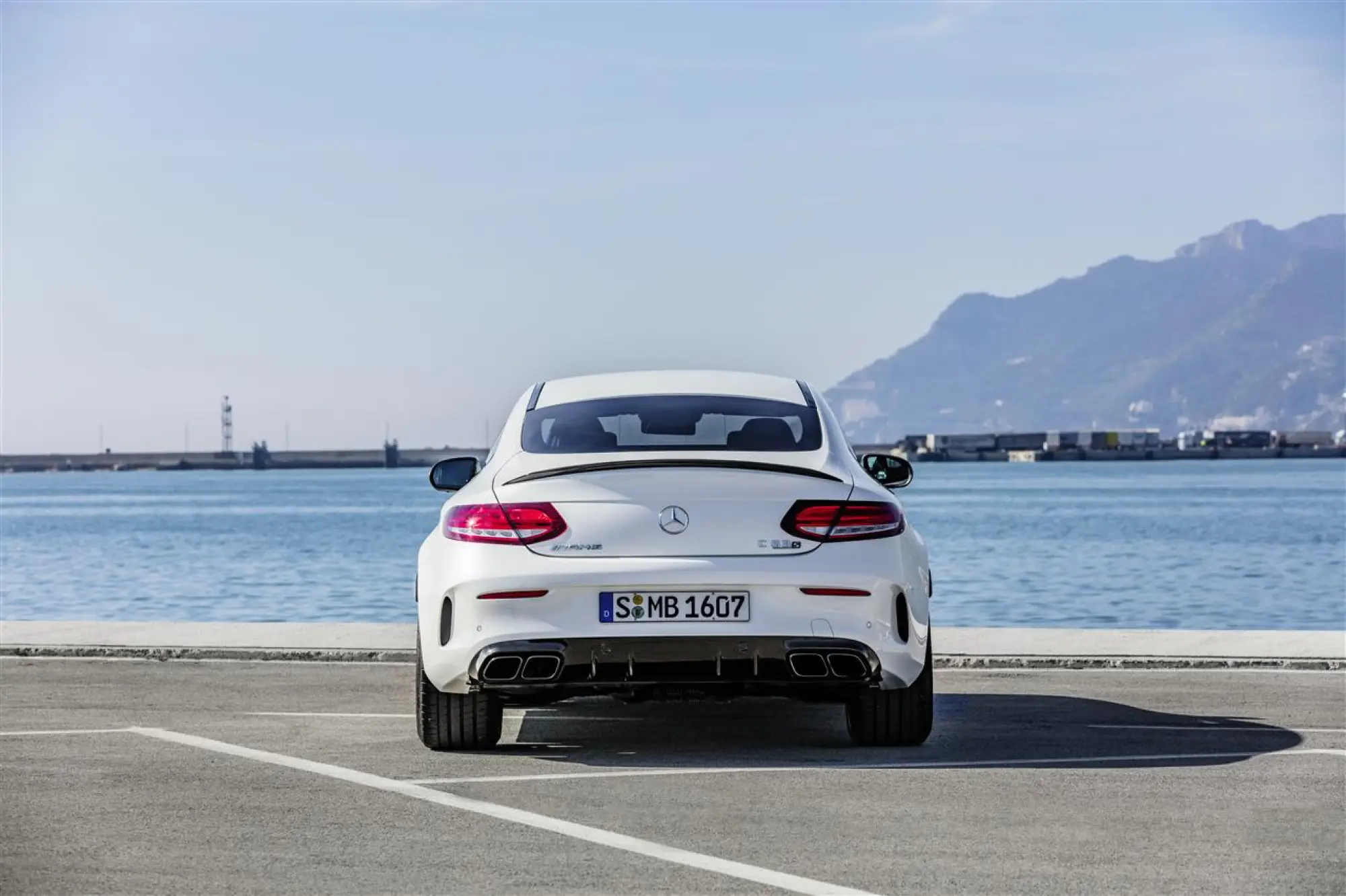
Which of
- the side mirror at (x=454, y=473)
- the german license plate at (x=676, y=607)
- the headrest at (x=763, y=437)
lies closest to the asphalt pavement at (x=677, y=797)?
the german license plate at (x=676, y=607)

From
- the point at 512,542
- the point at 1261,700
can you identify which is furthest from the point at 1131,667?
the point at 512,542

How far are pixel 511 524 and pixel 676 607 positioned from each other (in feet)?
2.45

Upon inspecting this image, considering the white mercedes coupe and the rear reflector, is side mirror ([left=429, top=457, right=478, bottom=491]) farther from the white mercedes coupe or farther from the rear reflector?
the rear reflector

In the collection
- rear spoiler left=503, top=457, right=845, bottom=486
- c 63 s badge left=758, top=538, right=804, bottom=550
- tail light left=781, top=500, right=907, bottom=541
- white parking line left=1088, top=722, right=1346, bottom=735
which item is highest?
rear spoiler left=503, top=457, right=845, bottom=486

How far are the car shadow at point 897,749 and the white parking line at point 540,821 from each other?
0.94m

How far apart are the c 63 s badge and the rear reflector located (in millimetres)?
875

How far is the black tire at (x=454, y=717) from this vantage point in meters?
8.30

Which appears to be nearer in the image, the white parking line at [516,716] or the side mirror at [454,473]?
the side mirror at [454,473]

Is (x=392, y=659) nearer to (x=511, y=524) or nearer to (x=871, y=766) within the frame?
(x=511, y=524)

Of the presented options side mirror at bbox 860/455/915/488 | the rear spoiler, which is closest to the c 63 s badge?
the rear spoiler

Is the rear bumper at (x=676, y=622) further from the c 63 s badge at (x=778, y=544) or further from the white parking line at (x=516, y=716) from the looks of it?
the white parking line at (x=516, y=716)

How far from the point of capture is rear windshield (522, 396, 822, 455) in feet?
27.5

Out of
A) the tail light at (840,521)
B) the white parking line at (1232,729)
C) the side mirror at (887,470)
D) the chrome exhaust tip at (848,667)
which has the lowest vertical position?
the white parking line at (1232,729)

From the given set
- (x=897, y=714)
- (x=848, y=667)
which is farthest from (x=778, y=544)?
(x=897, y=714)
